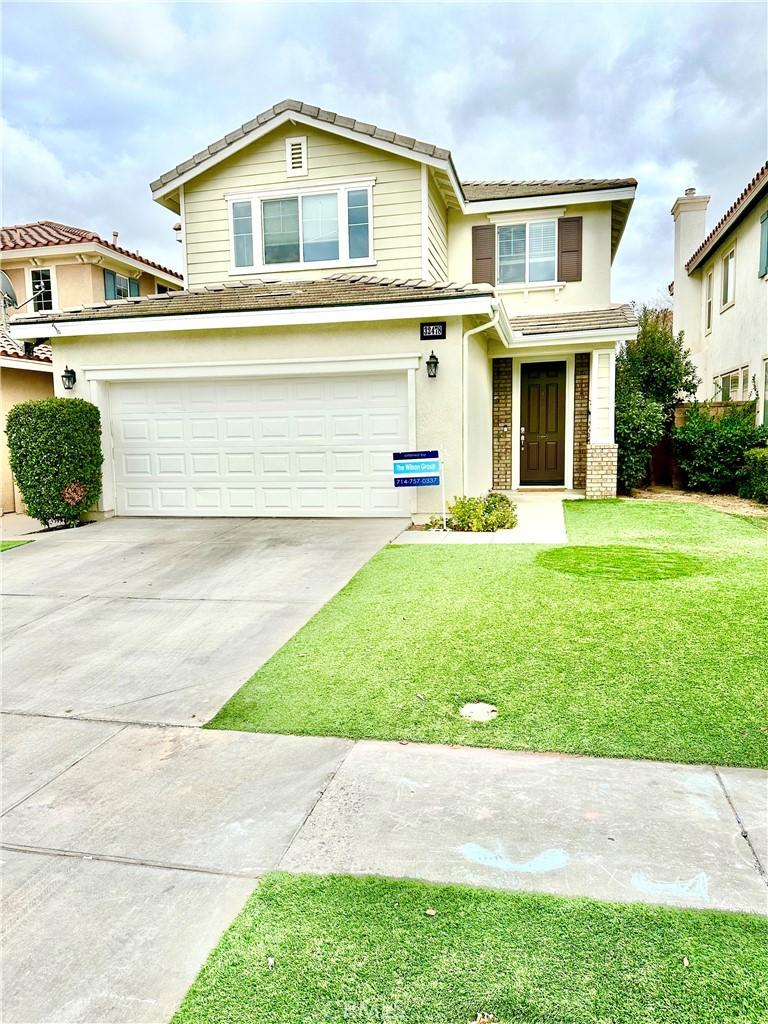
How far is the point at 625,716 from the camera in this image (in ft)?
12.9

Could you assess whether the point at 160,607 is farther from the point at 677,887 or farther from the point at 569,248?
the point at 569,248

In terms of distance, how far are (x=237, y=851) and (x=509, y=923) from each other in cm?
113

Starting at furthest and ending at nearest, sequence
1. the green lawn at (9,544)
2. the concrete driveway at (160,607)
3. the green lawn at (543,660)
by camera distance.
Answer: the green lawn at (9,544)
the concrete driveway at (160,607)
the green lawn at (543,660)

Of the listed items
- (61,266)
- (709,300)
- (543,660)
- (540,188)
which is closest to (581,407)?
(540,188)

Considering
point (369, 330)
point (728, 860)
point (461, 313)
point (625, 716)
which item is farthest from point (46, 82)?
point (728, 860)

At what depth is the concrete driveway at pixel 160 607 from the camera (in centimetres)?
466

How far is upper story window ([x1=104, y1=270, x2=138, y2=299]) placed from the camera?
1947 cm

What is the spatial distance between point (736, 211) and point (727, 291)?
8.56ft

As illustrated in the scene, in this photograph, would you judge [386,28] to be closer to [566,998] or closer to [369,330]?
[369,330]

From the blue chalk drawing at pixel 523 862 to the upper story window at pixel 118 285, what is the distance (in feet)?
63.3

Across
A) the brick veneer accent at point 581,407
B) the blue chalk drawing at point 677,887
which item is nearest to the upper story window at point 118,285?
the brick veneer accent at point 581,407

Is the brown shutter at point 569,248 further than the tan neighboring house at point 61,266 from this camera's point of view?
No

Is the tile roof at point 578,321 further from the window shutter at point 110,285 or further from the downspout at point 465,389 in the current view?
the window shutter at point 110,285

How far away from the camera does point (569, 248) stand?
571 inches
